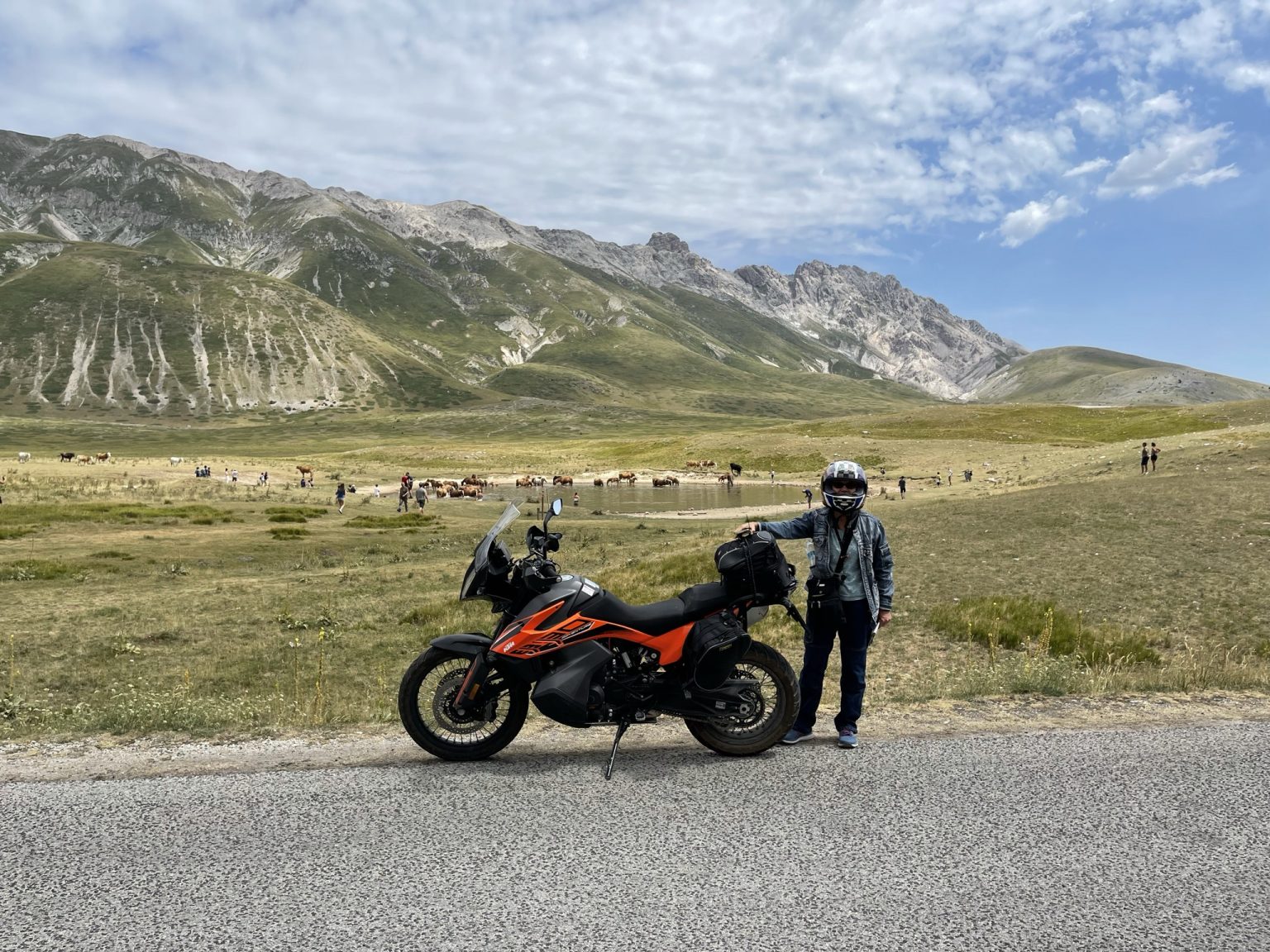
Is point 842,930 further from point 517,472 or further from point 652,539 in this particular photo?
point 517,472

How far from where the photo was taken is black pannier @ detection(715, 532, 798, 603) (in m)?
6.67

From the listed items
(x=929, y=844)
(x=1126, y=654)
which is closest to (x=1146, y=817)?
(x=929, y=844)

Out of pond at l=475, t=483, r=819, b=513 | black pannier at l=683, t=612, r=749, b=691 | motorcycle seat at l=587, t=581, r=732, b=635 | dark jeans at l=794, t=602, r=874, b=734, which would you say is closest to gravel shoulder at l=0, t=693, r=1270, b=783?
dark jeans at l=794, t=602, r=874, b=734

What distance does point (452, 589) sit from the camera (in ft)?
78.3

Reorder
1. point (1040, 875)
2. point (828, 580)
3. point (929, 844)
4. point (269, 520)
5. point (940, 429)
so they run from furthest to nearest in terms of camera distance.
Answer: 1. point (940, 429)
2. point (269, 520)
3. point (828, 580)
4. point (929, 844)
5. point (1040, 875)

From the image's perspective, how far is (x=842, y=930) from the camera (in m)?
4.07

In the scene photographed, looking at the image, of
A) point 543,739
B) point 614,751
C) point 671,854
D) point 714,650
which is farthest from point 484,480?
point 671,854

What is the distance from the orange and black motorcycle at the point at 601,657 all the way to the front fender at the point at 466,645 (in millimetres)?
11

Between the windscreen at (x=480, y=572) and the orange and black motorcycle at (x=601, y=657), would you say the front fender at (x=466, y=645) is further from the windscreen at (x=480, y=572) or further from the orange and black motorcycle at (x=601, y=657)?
the windscreen at (x=480, y=572)

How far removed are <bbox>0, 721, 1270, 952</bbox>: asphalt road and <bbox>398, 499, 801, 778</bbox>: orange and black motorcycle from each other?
0.35 metres

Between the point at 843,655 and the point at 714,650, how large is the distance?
4.79 feet

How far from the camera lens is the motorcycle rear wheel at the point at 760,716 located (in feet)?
22.5

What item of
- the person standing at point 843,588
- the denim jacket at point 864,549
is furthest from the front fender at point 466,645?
the denim jacket at point 864,549

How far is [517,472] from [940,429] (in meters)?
69.4
